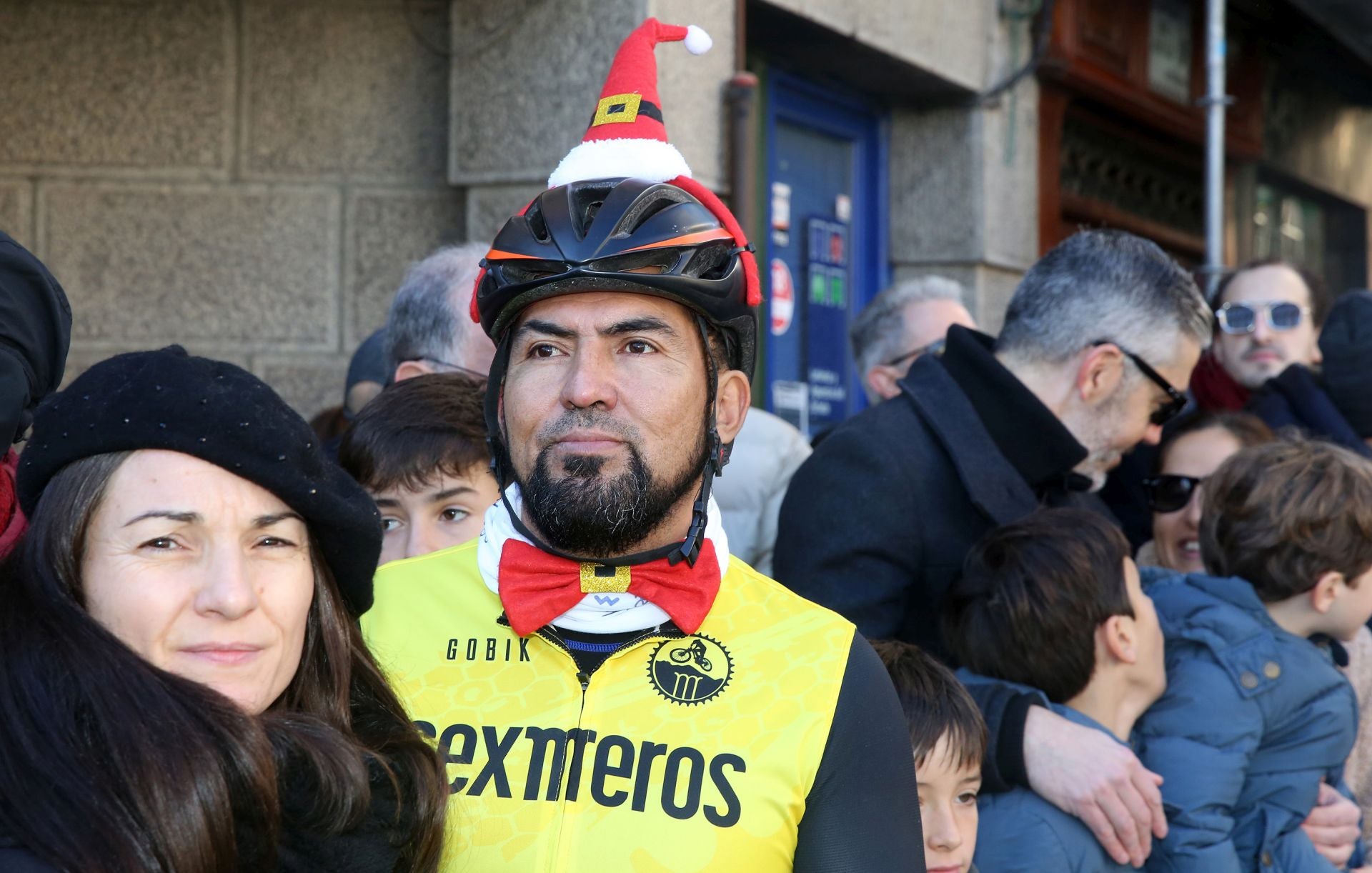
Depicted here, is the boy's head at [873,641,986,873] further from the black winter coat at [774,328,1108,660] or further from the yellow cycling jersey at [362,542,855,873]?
the yellow cycling jersey at [362,542,855,873]

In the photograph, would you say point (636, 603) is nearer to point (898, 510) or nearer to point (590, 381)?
point (590, 381)

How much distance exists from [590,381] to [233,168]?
125 inches

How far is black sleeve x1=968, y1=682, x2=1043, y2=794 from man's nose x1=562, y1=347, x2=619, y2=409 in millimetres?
1130

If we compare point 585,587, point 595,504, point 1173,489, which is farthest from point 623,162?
point 1173,489

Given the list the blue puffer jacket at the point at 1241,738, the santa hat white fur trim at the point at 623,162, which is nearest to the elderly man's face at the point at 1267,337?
the blue puffer jacket at the point at 1241,738

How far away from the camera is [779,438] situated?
4305 mm

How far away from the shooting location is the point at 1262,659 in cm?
326

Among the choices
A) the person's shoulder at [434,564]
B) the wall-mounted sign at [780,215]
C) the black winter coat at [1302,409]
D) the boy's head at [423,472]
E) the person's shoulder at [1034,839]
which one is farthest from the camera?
the wall-mounted sign at [780,215]

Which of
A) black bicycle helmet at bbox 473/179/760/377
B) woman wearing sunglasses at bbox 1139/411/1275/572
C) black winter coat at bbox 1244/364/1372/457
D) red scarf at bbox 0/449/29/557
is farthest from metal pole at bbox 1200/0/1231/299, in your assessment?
red scarf at bbox 0/449/29/557

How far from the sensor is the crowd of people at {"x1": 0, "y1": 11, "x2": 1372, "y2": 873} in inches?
74.0

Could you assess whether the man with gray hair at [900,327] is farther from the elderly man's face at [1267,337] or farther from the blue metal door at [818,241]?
the blue metal door at [818,241]

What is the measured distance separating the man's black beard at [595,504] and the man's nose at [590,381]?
0.26ft

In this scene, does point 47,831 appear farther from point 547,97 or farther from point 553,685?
point 547,97

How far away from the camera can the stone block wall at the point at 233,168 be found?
489 centimetres
